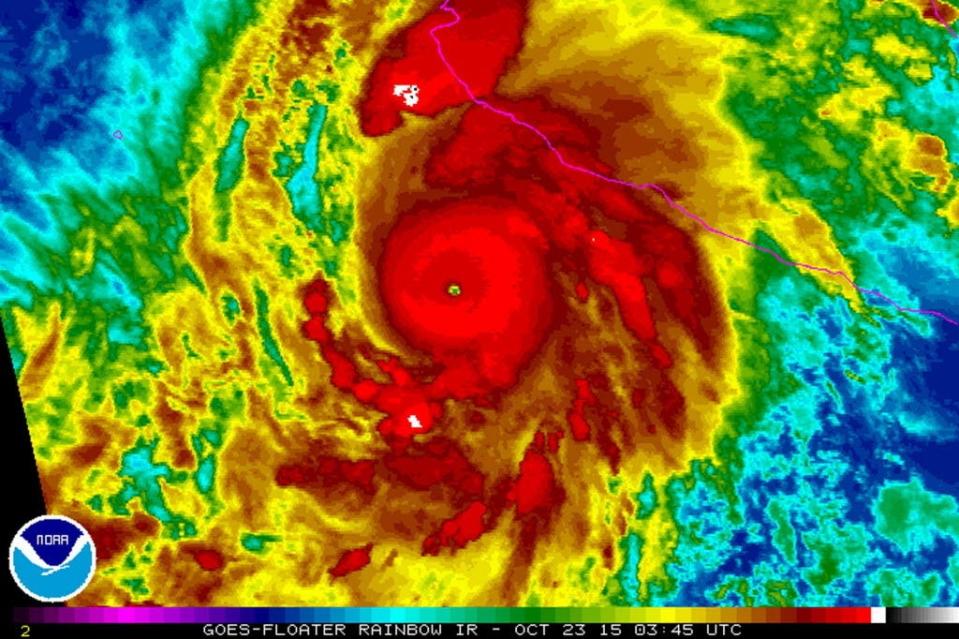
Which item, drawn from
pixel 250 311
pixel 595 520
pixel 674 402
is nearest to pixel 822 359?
pixel 674 402

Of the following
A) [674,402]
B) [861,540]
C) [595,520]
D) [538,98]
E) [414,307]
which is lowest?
[861,540]

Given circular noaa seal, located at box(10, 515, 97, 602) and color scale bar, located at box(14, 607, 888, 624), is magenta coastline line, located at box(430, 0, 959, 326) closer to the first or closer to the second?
color scale bar, located at box(14, 607, 888, 624)

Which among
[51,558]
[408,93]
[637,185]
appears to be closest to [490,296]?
[637,185]

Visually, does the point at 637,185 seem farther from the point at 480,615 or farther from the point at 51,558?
the point at 51,558

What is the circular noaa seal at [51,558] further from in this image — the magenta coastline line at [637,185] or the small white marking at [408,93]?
the magenta coastline line at [637,185]

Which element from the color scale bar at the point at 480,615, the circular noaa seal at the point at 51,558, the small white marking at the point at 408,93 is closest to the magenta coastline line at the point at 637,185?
the small white marking at the point at 408,93

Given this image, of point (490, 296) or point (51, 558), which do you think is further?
point (490, 296)

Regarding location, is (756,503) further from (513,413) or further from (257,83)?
(257,83)
